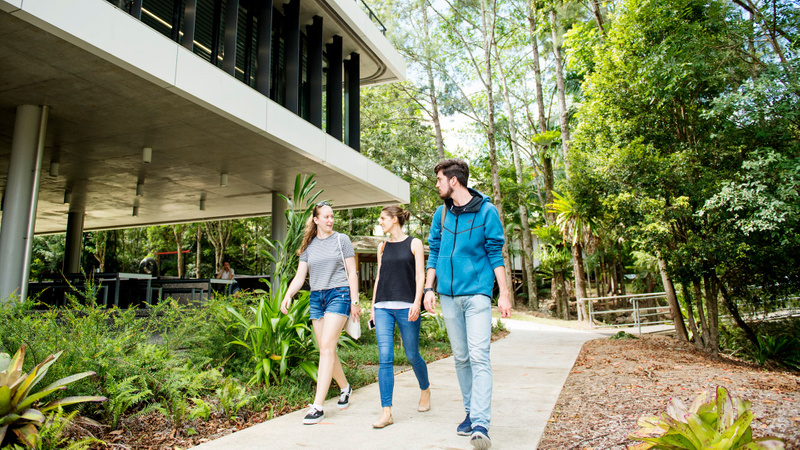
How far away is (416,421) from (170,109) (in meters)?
6.41

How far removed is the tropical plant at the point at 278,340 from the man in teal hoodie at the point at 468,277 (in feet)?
5.36

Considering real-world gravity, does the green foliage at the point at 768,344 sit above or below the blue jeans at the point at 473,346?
below

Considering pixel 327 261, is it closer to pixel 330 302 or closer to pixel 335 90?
pixel 330 302

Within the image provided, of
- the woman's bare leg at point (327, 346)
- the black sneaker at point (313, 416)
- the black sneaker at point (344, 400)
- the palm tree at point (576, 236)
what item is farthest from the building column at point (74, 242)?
the palm tree at point (576, 236)

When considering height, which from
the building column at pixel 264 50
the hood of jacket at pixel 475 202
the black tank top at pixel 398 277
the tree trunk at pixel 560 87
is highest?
the tree trunk at pixel 560 87

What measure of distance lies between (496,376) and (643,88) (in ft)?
22.3

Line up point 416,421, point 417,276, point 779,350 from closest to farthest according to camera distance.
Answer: point 416,421 → point 417,276 → point 779,350

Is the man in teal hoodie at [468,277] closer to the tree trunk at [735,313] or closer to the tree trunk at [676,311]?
the tree trunk at [735,313]

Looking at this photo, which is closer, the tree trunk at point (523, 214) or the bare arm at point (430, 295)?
the bare arm at point (430, 295)

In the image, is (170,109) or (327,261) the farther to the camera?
(170,109)

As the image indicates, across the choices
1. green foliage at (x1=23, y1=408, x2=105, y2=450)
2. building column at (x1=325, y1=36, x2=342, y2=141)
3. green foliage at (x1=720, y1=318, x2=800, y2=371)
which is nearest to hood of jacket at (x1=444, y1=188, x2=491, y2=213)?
green foliage at (x1=23, y1=408, x2=105, y2=450)

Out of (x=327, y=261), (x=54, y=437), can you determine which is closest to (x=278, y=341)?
(x=327, y=261)

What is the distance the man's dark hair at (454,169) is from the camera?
350cm

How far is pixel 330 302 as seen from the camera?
3982mm
